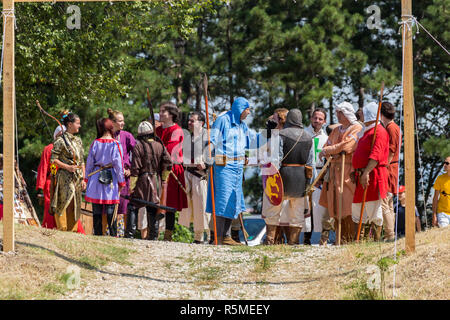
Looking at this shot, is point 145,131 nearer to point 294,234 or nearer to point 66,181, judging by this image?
point 66,181

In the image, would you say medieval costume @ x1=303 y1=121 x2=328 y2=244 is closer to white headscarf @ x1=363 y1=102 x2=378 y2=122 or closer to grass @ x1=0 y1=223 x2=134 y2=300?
white headscarf @ x1=363 y1=102 x2=378 y2=122

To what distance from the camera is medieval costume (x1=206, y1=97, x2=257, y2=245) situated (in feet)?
35.0

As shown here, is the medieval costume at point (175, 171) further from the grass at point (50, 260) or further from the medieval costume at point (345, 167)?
the medieval costume at point (345, 167)

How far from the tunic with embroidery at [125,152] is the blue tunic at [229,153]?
70.4 inches

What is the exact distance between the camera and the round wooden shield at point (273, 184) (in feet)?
35.6

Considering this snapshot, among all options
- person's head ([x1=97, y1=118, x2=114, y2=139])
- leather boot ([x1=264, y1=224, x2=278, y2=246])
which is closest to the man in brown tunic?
person's head ([x1=97, y1=118, x2=114, y2=139])

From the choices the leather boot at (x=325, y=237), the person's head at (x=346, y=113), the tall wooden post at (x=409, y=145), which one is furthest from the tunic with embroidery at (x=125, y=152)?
the tall wooden post at (x=409, y=145)

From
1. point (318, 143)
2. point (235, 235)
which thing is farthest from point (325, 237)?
point (318, 143)

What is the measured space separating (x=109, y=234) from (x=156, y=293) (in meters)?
3.77

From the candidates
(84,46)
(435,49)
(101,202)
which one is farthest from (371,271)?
(435,49)

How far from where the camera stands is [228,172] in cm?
1077

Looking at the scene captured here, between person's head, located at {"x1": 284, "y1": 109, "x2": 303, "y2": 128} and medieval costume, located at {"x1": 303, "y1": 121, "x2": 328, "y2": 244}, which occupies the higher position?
person's head, located at {"x1": 284, "y1": 109, "x2": 303, "y2": 128}

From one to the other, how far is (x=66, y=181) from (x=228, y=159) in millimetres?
2248
